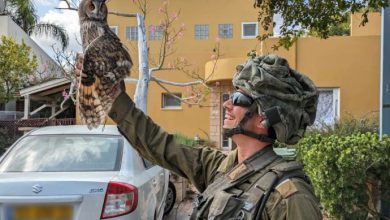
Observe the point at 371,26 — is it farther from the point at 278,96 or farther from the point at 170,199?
the point at 278,96

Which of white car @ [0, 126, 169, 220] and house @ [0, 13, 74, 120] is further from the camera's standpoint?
house @ [0, 13, 74, 120]

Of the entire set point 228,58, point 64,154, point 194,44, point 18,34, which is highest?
point 18,34

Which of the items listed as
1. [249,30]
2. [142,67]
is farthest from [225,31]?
[142,67]

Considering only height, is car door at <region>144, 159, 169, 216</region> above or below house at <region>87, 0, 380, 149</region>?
below

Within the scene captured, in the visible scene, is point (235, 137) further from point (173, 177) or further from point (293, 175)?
point (173, 177)

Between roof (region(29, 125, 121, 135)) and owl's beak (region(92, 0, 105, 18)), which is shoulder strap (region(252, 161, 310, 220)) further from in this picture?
roof (region(29, 125, 121, 135))

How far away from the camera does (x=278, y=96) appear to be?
1788mm

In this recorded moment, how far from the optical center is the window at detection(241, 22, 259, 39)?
15.9m

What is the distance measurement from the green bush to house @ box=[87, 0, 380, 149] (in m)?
8.39

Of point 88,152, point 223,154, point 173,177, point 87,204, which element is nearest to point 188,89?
point 173,177

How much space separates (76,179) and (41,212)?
366 millimetres

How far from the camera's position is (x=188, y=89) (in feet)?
47.8

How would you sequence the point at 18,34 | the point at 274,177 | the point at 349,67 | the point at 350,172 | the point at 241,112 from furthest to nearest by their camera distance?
the point at 18,34
the point at 349,67
the point at 350,172
the point at 241,112
the point at 274,177

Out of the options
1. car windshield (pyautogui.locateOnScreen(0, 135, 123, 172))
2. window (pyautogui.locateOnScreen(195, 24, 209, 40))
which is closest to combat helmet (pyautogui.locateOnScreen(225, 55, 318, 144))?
car windshield (pyautogui.locateOnScreen(0, 135, 123, 172))
